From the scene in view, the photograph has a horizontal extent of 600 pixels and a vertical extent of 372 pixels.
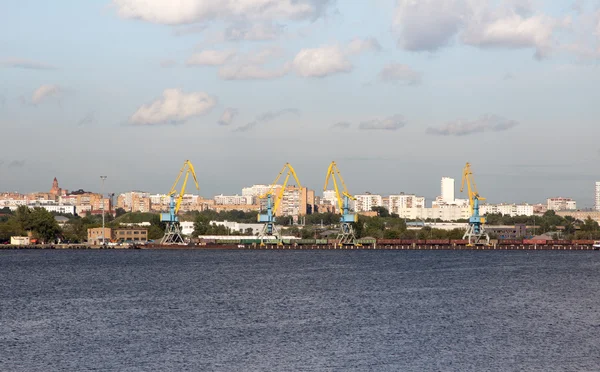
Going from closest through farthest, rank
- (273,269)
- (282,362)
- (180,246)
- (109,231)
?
1. (282,362)
2. (273,269)
3. (180,246)
4. (109,231)

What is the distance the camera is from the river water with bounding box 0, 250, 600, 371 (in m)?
27.9

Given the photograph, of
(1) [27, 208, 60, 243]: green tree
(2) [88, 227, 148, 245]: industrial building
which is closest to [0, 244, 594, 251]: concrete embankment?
(1) [27, 208, 60, 243]: green tree

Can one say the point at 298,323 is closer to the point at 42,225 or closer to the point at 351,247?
the point at 351,247

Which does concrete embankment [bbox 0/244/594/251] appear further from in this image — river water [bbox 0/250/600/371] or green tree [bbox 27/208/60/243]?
river water [bbox 0/250/600/371]

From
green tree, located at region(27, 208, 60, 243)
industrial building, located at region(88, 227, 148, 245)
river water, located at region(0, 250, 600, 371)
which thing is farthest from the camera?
industrial building, located at region(88, 227, 148, 245)

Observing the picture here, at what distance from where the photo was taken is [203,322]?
36594 millimetres

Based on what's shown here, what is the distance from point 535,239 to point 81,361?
125 meters

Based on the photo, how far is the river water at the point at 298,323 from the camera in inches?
1099

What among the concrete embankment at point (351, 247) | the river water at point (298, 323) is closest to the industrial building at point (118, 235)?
the concrete embankment at point (351, 247)

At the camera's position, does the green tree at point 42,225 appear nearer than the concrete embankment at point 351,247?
No

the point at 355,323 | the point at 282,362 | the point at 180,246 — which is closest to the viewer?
the point at 282,362

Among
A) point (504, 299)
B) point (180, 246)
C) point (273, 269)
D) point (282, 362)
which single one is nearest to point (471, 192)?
point (180, 246)

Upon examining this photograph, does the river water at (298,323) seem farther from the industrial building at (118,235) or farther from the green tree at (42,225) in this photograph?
the industrial building at (118,235)

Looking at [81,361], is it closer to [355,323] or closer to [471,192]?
[355,323]
